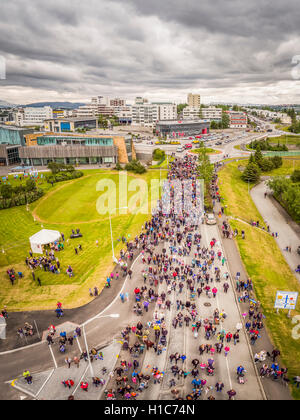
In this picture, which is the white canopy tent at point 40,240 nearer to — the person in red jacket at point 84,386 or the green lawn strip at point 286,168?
the person in red jacket at point 84,386

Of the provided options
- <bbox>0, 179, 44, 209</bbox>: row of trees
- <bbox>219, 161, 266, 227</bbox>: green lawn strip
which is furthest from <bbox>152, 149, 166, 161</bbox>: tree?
<bbox>0, 179, 44, 209</bbox>: row of trees

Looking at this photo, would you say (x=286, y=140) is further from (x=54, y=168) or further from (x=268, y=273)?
(x=268, y=273)

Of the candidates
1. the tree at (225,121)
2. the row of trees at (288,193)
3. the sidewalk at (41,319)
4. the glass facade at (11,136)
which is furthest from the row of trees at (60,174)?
the tree at (225,121)

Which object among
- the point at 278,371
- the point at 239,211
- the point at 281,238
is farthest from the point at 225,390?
the point at 239,211

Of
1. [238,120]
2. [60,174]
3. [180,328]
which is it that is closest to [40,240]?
[180,328]

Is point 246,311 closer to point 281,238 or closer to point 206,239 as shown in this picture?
point 206,239

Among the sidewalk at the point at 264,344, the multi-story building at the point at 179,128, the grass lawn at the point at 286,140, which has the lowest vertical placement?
the sidewalk at the point at 264,344
